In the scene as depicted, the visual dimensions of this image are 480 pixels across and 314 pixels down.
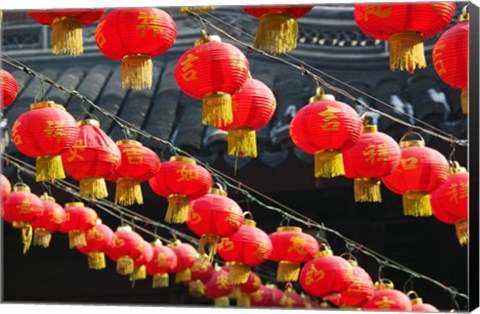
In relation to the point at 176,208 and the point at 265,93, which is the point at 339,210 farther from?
the point at 265,93

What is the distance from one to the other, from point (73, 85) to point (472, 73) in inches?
219

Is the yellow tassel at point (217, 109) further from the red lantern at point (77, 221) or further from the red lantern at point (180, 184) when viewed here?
the red lantern at point (77, 221)

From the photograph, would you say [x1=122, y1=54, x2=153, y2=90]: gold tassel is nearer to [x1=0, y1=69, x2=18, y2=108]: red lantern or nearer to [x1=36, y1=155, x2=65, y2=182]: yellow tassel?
[x1=36, y1=155, x2=65, y2=182]: yellow tassel

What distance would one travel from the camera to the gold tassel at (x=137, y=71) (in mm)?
5273

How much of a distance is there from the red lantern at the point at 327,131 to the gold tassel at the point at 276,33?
2.03 ft

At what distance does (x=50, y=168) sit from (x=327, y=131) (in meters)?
1.39

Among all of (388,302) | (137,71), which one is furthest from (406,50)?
(388,302)

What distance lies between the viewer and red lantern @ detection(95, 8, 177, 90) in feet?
17.1

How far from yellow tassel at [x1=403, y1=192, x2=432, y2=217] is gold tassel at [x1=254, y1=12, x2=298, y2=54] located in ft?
4.73

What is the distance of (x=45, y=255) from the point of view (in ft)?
34.7

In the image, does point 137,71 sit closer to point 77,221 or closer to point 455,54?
point 455,54

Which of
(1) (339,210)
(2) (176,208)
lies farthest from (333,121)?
(1) (339,210)

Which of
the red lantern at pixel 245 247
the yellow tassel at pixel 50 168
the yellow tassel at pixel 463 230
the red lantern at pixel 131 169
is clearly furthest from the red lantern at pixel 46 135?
the yellow tassel at pixel 463 230

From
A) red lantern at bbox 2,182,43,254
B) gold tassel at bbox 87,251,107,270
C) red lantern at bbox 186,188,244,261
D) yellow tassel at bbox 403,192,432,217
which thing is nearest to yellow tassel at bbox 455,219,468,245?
yellow tassel at bbox 403,192,432,217
